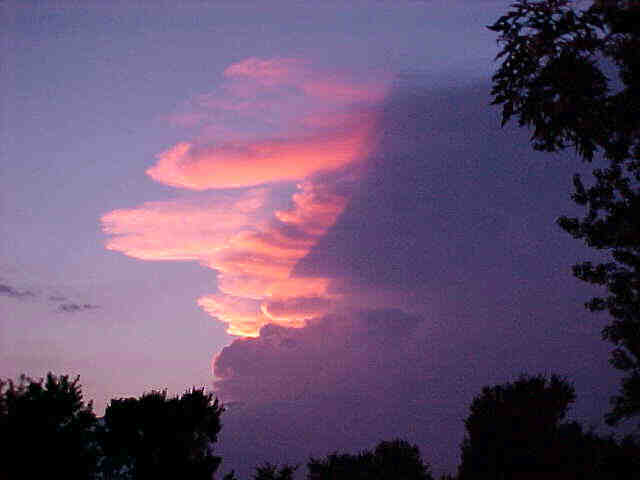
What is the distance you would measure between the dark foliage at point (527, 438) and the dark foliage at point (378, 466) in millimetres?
14285

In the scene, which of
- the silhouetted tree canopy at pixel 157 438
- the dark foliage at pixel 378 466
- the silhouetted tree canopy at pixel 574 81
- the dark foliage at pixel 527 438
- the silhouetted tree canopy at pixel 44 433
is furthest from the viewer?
the dark foliage at pixel 378 466

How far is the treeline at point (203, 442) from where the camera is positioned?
33688 mm

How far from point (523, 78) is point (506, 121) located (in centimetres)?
131

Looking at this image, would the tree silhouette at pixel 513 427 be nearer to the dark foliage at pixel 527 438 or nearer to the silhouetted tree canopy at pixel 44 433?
the dark foliage at pixel 527 438

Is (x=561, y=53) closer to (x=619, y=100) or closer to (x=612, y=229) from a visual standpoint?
(x=619, y=100)

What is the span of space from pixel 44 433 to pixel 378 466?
43963 mm

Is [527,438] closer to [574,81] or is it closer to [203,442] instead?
[203,442]

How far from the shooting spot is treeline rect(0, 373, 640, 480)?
33688 millimetres

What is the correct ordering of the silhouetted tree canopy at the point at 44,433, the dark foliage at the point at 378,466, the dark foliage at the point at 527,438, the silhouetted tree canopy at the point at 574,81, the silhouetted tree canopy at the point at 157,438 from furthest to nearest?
the dark foliage at the point at 378,466, the dark foliage at the point at 527,438, the silhouetted tree canopy at the point at 157,438, the silhouetted tree canopy at the point at 44,433, the silhouetted tree canopy at the point at 574,81

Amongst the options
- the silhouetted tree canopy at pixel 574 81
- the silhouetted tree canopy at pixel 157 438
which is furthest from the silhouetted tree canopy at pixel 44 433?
the silhouetted tree canopy at pixel 574 81

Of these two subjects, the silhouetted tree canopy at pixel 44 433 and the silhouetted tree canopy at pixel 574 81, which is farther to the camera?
the silhouetted tree canopy at pixel 44 433

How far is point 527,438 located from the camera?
5359cm

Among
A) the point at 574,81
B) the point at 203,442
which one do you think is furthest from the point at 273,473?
the point at 574,81

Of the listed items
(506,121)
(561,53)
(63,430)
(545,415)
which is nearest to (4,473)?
(63,430)
